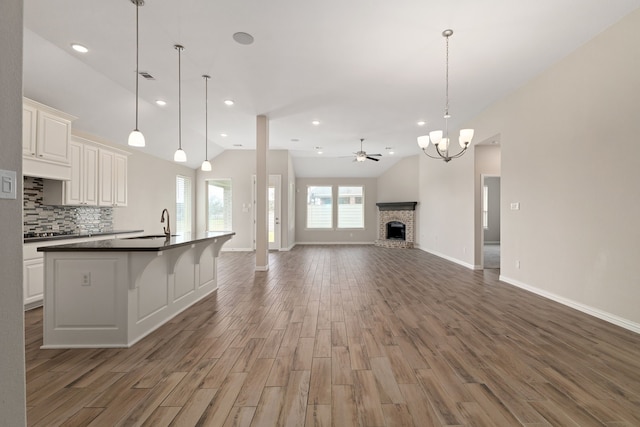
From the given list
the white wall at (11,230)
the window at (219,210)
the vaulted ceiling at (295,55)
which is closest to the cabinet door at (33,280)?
the vaulted ceiling at (295,55)

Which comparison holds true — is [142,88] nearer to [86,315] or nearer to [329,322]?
[86,315]

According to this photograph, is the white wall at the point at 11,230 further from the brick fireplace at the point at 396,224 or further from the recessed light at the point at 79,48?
the brick fireplace at the point at 396,224

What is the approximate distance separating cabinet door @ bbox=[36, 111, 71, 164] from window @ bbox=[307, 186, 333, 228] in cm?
763

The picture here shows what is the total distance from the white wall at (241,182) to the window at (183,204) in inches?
Answer: 14.1

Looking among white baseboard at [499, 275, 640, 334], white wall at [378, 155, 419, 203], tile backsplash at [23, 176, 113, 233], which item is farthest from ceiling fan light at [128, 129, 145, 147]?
white wall at [378, 155, 419, 203]

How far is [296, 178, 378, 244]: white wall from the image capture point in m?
11.0

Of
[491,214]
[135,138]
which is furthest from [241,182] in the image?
[491,214]

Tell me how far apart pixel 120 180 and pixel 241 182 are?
3.74 metres

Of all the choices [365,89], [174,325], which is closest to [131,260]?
[174,325]

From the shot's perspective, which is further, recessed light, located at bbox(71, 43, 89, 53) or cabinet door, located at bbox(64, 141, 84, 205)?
cabinet door, located at bbox(64, 141, 84, 205)

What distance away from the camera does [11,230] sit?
1.17 metres

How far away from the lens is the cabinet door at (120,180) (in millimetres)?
5466

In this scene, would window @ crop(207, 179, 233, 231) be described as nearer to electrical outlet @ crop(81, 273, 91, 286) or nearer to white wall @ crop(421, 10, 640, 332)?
electrical outlet @ crop(81, 273, 91, 286)

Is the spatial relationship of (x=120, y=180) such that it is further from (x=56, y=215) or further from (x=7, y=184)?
(x=7, y=184)
